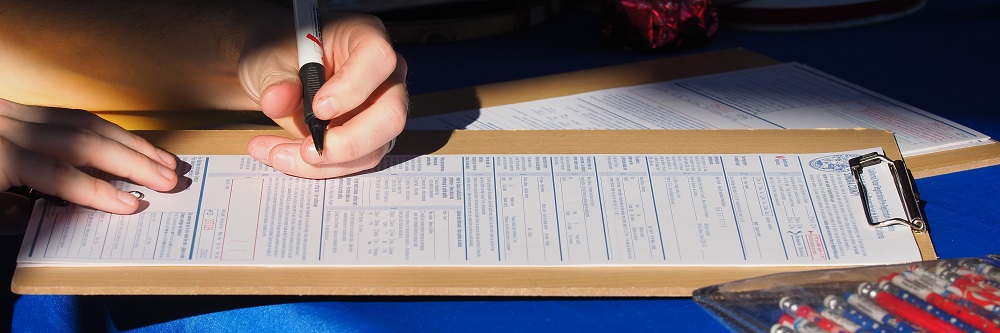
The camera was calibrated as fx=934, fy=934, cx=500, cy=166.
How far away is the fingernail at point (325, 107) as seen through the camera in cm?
74

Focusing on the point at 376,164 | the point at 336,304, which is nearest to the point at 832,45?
the point at 376,164

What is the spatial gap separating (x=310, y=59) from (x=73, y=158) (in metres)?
0.20

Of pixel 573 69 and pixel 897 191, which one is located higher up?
pixel 573 69

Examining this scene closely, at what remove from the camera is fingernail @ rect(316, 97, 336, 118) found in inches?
29.1

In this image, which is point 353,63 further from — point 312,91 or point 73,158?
point 73,158

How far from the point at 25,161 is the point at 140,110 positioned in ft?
1.06

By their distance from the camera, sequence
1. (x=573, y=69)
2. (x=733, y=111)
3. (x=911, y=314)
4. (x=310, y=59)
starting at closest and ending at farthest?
1. (x=911, y=314)
2. (x=310, y=59)
3. (x=733, y=111)
4. (x=573, y=69)

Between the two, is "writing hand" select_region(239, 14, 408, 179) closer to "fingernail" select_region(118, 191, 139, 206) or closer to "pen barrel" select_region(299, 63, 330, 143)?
"pen barrel" select_region(299, 63, 330, 143)

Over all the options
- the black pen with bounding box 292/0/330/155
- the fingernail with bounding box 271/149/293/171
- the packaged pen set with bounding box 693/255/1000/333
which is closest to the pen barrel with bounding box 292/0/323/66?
the black pen with bounding box 292/0/330/155

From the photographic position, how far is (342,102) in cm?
75

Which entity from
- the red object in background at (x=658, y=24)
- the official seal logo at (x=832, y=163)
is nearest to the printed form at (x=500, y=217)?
the official seal logo at (x=832, y=163)

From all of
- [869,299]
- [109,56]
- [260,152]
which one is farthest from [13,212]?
[869,299]

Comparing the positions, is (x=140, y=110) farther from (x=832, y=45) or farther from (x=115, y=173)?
(x=832, y=45)

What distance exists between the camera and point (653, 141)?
813 millimetres
